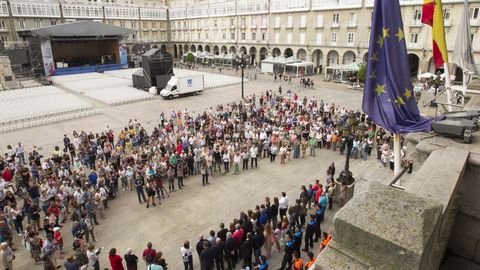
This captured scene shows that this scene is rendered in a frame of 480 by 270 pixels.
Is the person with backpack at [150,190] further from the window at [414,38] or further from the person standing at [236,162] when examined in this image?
the window at [414,38]

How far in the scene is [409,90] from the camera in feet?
18.7

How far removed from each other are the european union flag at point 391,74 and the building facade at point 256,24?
124 ft

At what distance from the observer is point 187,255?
8516 mm

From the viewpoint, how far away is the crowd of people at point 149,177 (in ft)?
29.5

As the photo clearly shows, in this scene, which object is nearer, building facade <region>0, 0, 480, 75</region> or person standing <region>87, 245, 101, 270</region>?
person standing <region>87, 245, 101, 270</region>

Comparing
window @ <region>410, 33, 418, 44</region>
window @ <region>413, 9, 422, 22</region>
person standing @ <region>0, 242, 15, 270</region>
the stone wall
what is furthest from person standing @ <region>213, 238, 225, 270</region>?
window @ <region>413, 9, 422, 22</region>

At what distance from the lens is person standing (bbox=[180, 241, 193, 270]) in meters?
8.41

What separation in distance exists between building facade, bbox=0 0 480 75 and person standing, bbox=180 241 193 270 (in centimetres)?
3961

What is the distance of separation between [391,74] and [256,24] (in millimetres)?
56076

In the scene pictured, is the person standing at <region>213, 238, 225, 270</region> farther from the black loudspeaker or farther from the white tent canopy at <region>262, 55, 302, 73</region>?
the white tent canopy at <region>262, 55, 302, 73</region>

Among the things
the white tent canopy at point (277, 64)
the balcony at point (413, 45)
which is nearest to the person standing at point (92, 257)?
the balcony at point (413, 45)

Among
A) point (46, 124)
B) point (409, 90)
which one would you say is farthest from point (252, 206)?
point (46, 124)

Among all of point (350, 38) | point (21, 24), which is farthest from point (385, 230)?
point (21, 24)

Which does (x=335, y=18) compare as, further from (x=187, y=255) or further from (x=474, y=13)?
(x=187, y=255)
